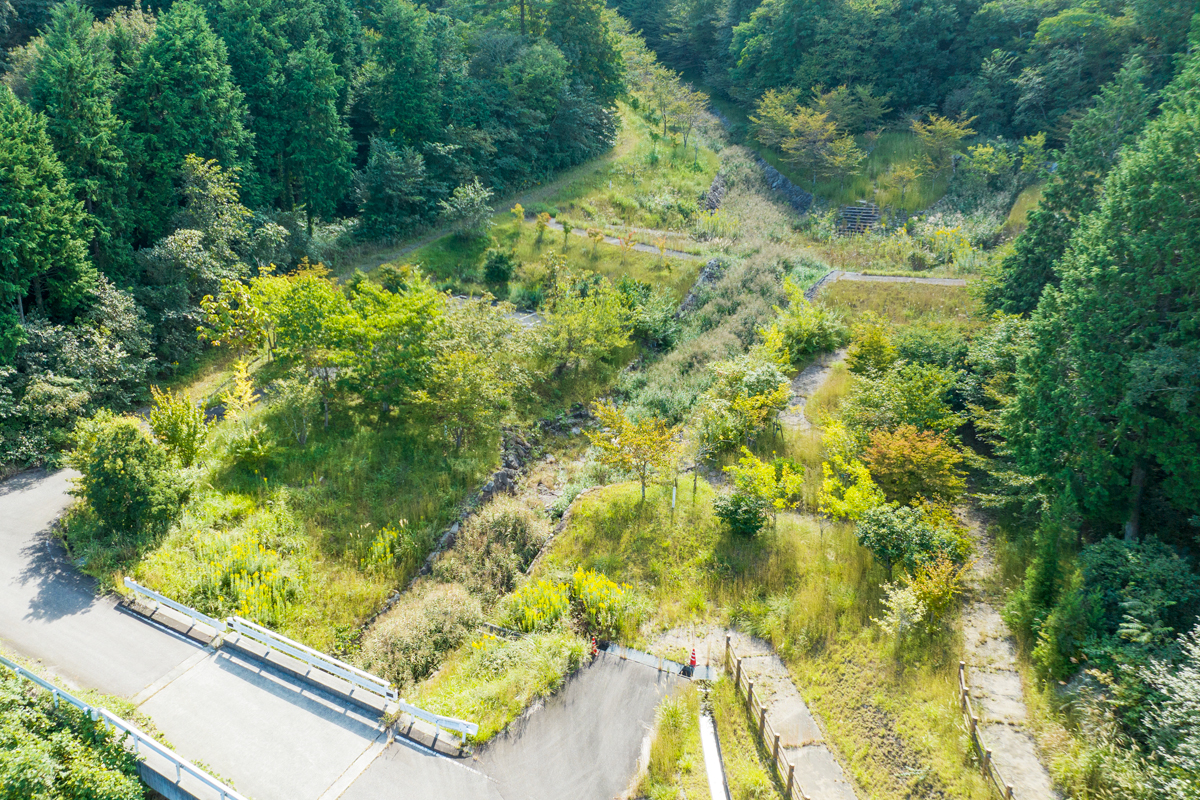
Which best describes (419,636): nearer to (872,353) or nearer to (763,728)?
(763,728)

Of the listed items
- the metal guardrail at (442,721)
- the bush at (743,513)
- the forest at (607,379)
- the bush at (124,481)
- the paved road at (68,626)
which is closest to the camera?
the metal guardrail at (442,721)

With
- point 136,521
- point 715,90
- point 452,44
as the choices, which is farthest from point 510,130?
point 136,521

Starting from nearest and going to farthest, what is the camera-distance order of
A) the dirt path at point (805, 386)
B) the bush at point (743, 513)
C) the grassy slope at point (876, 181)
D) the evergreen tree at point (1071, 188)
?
the bush at point (743, 513)
the dirt path at point (805, 386)
the evergreen tree at point (1071, 188)
the grassy slope at point (876, 181)

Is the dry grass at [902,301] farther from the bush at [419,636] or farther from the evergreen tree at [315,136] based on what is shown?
the evergreen tree at [315,136]

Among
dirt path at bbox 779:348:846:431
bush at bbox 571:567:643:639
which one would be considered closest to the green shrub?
bush at bbox 571:567:643:639

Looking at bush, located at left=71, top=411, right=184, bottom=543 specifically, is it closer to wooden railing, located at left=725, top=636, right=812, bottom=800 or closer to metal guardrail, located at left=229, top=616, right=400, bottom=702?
metal guardrail, located at left=229, top=616, right=400, bottom=702

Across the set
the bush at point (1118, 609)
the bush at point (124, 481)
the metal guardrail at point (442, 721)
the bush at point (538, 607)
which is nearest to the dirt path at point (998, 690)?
the bush at point (1118, 609)

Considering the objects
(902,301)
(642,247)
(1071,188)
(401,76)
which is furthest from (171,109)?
(1071,188)

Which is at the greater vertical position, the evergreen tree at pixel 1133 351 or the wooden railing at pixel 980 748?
the evergreen tree at pixel 1133 351

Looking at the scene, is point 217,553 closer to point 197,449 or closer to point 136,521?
point 136,521
